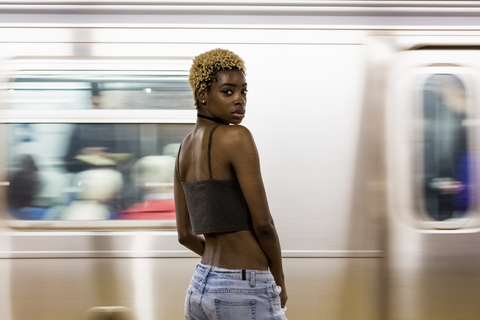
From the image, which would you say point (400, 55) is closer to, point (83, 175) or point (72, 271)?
point (83, 175)

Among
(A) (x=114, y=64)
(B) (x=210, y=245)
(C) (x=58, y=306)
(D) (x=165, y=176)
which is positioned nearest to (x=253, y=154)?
(B) (x=210, y=245)

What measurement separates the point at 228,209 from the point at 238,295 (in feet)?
1.04

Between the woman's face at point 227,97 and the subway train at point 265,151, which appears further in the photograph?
the subway train at point 265,151

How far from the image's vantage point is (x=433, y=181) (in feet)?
9.04

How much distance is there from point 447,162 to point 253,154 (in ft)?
5.32

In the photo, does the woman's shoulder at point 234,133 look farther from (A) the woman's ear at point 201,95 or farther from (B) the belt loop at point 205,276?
(B) the belt loop at point 205,276

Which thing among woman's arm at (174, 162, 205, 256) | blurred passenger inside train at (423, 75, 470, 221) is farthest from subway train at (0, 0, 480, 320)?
woman's arm at (174, 162, 205, 256)

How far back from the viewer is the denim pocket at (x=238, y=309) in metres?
1.68

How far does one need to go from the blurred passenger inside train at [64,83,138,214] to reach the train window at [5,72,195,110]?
0.32 ft

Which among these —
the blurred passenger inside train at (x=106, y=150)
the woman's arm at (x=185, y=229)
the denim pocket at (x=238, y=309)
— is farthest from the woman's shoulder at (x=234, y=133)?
the blurred passenger inside train at (x=106, y=150)

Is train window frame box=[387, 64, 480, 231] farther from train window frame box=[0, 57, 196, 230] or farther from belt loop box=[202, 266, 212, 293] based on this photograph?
belt loop box=[202, 266, 212, 293]

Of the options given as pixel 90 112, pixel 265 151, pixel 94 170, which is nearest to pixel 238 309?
pixel 265 151

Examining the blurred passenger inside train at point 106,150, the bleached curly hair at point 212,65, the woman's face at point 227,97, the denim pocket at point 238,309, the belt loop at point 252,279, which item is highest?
the bleached curly hair at point 212,65

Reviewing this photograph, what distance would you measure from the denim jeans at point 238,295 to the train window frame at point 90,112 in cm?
105
